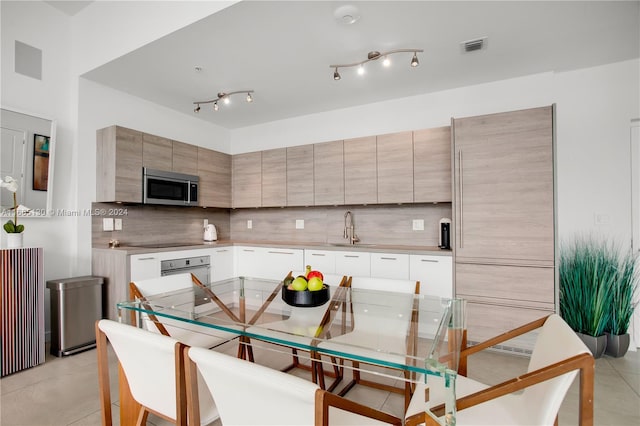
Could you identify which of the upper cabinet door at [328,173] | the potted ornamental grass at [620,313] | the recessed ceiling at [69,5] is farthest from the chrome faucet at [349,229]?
the recessed ceiling at [69,5]

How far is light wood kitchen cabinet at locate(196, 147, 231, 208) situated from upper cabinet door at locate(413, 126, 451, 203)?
278 cm

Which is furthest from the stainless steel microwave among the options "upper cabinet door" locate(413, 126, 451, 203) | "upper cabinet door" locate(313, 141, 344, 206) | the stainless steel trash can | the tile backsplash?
"upper cabinet door" locate(413, 126, 451, 203)

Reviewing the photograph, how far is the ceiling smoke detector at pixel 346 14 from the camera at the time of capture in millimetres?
2268

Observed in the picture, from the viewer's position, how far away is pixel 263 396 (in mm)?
918

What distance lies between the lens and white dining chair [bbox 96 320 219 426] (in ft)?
3.86

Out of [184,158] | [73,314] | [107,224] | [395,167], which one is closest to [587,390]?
[395,167]

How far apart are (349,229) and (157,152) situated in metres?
2.56

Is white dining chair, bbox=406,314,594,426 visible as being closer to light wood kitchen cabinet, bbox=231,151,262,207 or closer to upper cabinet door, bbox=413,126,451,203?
upper cabinet door, bbox=413,126,451,203

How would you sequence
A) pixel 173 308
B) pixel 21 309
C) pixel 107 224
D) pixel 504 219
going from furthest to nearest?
1. pixel 107 224
2. pixel 504 219
3. pixel 21 309
4. pixel 173 308

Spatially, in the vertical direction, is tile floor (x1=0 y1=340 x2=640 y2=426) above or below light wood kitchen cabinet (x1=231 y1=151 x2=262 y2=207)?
below

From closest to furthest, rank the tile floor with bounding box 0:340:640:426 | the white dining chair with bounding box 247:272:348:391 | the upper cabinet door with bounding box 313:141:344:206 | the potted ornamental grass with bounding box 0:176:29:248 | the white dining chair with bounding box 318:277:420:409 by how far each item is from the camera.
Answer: the white dining chair with bounding box 318:277:420:409, the white dining chair with bounding box 247:272:348:391, the tile floor with bounding box 0:340:640:426, the potted ornamental grass with bounding box 0:176:29:248, the upper cabinet door with bounding box 313:141:344:206

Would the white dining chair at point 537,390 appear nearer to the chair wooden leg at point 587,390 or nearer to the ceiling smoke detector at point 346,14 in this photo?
the chair wooden leg at point 587,390

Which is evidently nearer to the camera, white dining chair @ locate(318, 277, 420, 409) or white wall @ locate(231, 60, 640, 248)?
white dining chair @ locate(318, 277, 420, 409)

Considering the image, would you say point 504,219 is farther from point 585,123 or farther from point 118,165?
point 118,165
